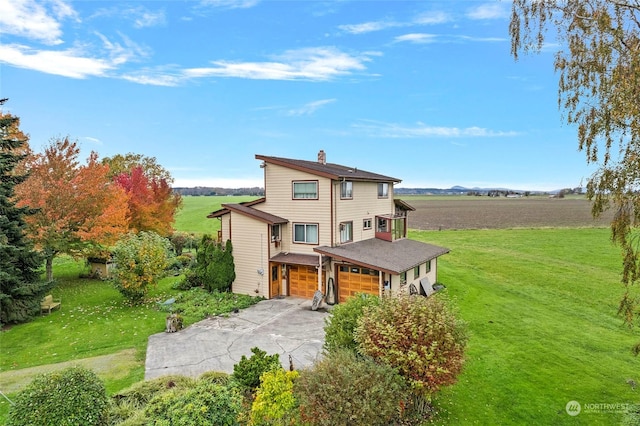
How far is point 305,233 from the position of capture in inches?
813

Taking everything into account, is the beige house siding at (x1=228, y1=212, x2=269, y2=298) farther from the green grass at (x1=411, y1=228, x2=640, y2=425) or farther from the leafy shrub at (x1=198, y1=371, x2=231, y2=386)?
the green grass at (x1=411, y1=228, x2=640, y2=425)

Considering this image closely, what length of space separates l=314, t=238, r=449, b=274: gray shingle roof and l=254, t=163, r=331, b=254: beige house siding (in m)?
1.43

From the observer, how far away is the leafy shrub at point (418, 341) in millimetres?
8141

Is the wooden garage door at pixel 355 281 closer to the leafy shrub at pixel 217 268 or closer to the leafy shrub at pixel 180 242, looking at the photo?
the leafy shrub at pixel 217 268

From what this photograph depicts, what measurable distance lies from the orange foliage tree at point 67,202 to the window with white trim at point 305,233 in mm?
11699

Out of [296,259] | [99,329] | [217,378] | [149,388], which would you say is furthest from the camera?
[296,259]

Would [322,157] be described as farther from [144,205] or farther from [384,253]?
[144,205]

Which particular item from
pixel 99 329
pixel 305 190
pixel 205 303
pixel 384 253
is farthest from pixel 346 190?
pixel 99 329

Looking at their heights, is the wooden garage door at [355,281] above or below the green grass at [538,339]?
above

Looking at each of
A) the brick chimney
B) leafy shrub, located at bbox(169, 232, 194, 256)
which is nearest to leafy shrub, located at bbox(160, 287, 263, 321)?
the brick chimney

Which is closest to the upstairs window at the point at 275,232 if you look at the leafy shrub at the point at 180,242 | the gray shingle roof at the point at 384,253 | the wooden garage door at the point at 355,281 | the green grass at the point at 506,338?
the gray shingle roof at the point at 384,253

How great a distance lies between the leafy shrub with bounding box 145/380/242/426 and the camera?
660cm

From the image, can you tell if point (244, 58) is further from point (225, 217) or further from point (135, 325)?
point (135, 325)

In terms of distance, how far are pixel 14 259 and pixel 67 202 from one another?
5.77 metres
